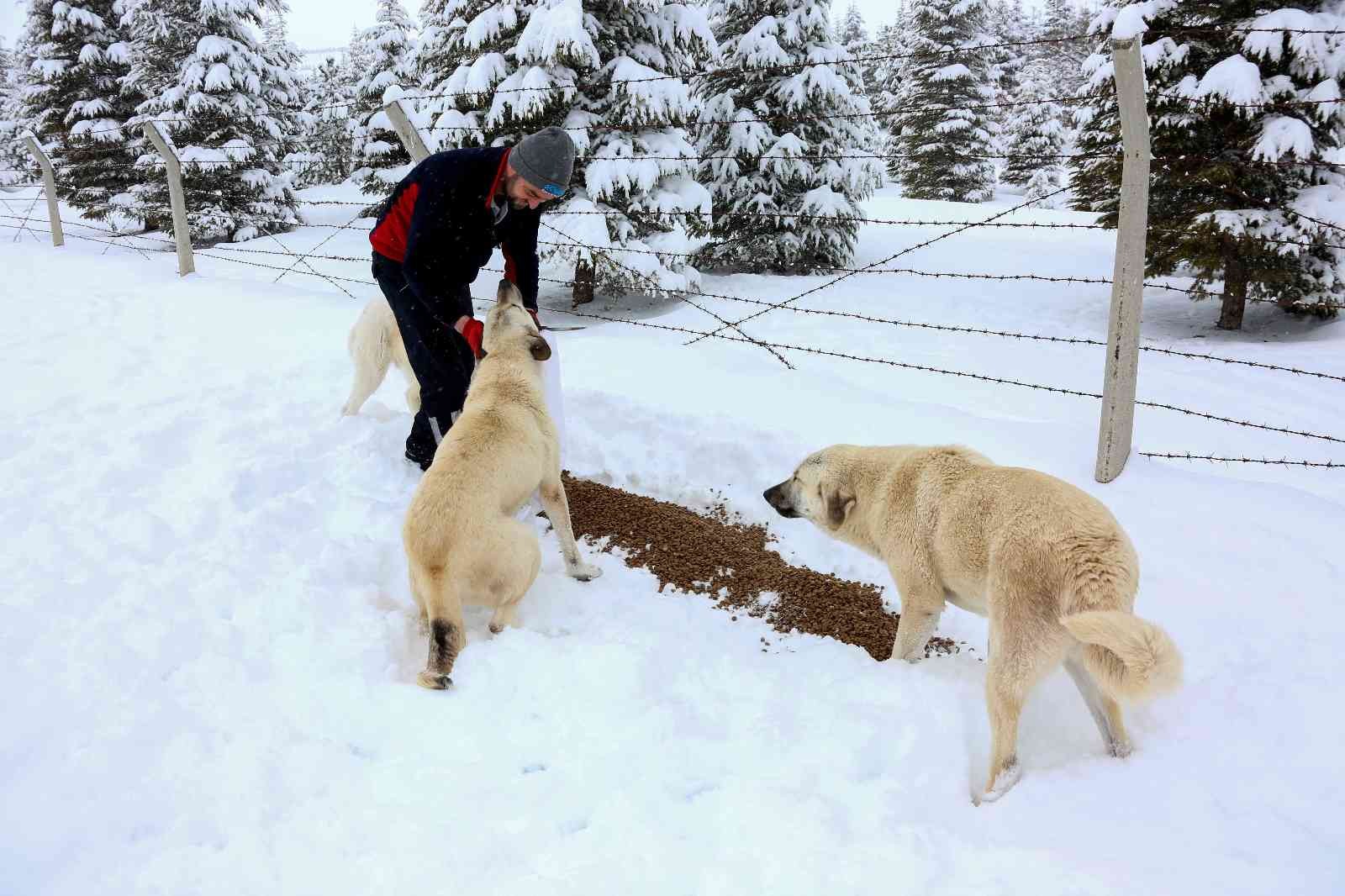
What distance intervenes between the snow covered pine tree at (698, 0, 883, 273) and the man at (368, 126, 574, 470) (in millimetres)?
8116

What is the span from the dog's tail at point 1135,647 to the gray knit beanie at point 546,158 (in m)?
2.79

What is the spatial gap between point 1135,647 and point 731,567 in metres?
2.11

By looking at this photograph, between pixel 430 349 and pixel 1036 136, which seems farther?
pixel 1036 136

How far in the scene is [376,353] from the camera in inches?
194

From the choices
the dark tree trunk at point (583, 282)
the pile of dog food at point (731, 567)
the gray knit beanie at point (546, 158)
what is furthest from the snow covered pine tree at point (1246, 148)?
the gray knit beanie at point (546, 158)

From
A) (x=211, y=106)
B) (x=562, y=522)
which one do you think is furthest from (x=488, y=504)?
(x=211, y=106)

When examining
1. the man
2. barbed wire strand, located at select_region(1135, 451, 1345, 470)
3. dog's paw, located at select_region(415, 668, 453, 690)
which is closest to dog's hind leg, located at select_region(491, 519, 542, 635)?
dog's paw, located at select_region(415, 668, 453, 690)

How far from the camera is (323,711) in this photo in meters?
2.61

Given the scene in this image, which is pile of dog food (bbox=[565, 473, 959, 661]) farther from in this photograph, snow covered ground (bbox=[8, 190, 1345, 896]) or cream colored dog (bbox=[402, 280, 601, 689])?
cream colored dog (bbox=[402, 280, 601, 689])

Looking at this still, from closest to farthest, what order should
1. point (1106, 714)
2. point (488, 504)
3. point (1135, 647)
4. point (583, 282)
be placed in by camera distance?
point (1135, 647), point (1106, 714), point (488, 504), point (583, 282)

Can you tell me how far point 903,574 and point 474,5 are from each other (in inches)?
411

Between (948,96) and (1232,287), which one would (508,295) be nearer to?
(1232,287)

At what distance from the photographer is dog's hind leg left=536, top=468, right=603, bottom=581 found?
3.77 meters

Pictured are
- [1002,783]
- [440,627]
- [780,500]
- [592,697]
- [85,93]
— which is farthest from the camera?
[85,93]
